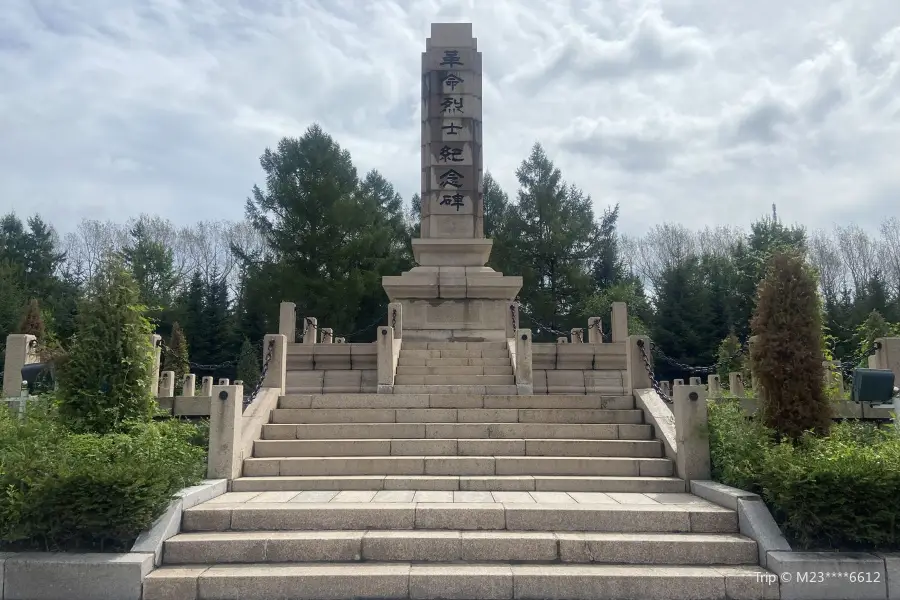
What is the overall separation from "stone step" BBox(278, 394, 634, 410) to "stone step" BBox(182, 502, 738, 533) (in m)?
3.33

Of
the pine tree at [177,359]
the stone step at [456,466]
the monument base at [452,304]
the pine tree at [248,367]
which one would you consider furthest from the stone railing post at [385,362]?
the pine tree at [248,367]

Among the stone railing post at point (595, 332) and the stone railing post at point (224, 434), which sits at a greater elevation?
the stone railing post at point (595, 332)

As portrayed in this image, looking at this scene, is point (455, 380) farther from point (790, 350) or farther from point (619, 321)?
point (790, 350)

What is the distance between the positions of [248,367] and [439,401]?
23.5m

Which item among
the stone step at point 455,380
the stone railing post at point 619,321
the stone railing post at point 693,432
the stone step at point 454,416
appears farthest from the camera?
the stone railing post at point 619,321

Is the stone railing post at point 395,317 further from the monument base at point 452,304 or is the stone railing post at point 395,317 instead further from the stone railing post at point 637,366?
the stone railing post at point 637,366

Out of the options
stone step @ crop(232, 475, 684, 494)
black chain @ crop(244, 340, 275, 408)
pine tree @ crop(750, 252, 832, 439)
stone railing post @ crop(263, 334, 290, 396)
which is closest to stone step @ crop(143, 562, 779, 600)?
stone step @ crop(232, 475, 684, 494)

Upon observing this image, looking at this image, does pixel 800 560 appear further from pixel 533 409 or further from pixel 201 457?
pixel 201 457

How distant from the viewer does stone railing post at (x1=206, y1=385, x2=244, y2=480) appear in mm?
7539

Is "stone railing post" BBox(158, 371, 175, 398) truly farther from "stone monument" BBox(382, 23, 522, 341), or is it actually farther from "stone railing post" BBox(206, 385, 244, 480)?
"stone railing post" BBox(206, 385, 244, 480)

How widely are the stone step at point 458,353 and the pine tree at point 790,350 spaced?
22.4 ft

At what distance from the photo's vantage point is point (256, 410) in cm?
882

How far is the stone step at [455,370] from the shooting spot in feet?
41.8

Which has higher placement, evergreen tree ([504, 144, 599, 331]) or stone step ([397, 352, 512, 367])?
evergreen tree ([504, 144, 599, 331])
